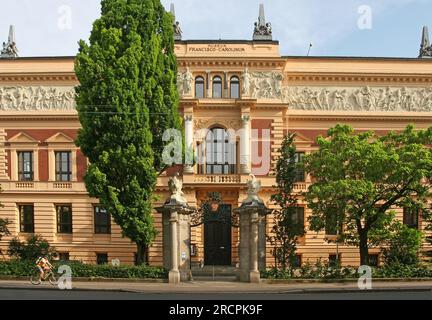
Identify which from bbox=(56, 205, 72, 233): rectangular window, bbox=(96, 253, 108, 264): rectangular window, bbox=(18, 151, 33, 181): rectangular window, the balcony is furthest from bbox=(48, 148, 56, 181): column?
bbox=(96, 253, 108, 264): rectangular window

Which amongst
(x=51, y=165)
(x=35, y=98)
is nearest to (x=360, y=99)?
(x=51, y=165)

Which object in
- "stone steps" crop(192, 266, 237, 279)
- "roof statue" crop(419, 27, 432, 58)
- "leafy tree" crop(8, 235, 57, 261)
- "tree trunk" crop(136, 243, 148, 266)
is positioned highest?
"roof statue" crop(419, 27, 432, 58)

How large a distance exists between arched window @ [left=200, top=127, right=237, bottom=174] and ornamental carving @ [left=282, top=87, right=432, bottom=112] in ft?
18.9

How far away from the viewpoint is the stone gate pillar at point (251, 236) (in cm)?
2105

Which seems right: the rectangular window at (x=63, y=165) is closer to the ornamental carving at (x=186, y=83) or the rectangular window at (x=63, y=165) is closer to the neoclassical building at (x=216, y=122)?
the neoclassical building at (x=216, y=122)

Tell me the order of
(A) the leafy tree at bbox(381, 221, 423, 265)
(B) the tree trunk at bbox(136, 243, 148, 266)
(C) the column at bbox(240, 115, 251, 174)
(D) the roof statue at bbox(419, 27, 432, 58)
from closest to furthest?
1. (B) the tree trunk at bbox(136, 243, 148, 266)
2. (A) the leafy tree at bbox(381, 221, 423, 265)
3. (C) the column at bbox(240, 115, 251, 174)
4. (D) the roof statue at bbox(419, 27, 432, 58)

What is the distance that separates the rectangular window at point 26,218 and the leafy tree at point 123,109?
13587mm

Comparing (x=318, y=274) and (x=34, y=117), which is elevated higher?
(x=34, y=117)

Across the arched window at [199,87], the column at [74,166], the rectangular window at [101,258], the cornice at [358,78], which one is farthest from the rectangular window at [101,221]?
the cornice at [358,78]

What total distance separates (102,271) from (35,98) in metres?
17.7

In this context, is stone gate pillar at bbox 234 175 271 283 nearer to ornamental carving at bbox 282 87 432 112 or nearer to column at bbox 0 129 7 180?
ornamental carving at bbox 282 87 432 112

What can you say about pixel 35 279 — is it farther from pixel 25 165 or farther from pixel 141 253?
pixel 25 165

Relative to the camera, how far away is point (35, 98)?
33000mm

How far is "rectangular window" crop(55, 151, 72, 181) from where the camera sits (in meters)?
32.8
